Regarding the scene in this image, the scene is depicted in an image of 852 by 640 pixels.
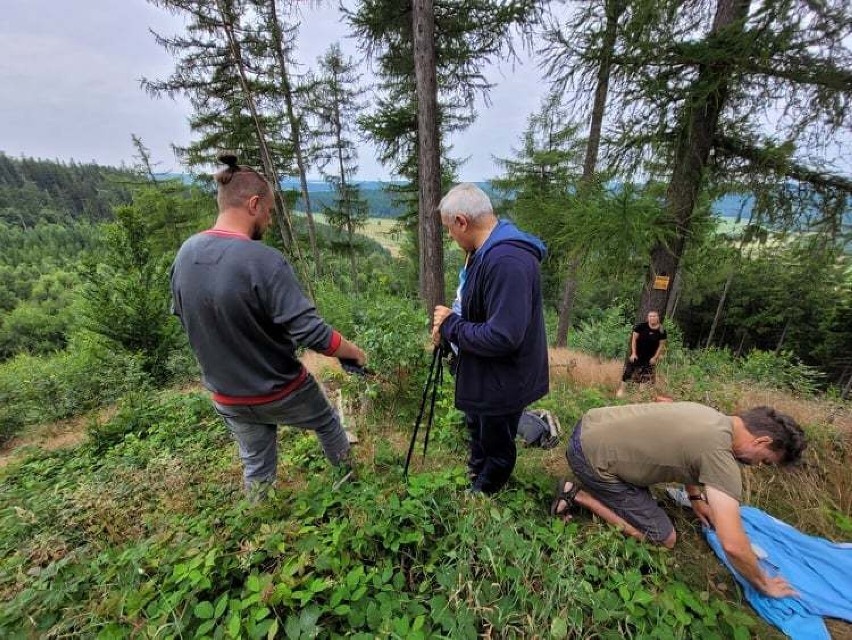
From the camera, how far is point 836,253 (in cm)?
443

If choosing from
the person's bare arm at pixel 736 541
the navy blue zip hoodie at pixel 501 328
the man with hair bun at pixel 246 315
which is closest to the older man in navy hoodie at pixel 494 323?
the navy blue zip hoodie at pixel 501 328

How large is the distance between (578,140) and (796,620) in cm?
1246

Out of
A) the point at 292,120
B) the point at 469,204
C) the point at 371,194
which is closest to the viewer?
the point at 469,204

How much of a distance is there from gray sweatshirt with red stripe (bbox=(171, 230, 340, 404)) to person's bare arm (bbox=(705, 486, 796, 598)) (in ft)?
7.35

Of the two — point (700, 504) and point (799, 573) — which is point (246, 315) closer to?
point (700, 504)

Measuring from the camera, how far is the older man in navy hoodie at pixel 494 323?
181cm

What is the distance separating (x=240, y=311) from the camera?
5.83 feet

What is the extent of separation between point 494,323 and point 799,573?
251cm

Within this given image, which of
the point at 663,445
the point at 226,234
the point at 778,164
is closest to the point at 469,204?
the point at 226,234

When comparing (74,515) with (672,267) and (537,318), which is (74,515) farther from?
(672,267)

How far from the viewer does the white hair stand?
1.96 meters

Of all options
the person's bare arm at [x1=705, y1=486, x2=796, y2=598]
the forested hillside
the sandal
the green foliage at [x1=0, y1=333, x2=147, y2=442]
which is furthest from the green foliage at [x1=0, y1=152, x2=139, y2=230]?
the person's bare arm at [x1=705, y1=486, x2=796, y2=598]

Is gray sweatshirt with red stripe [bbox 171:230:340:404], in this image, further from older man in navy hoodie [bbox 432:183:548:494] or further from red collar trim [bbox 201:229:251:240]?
older man in navy hoodie [bbox 432:183:548:494]

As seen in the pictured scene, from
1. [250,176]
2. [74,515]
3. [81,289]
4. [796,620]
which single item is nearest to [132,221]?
[81,289]
